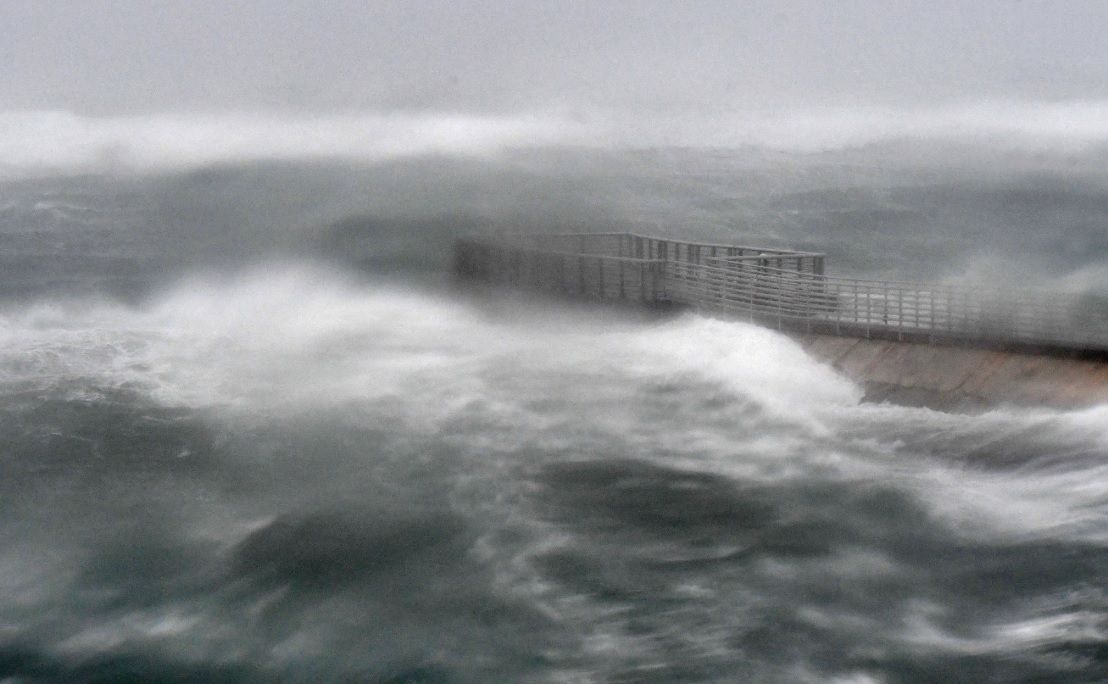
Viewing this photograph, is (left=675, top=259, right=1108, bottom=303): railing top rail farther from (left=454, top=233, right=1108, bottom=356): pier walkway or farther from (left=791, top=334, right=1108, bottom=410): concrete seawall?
(left=791, top=334, right=1108, bottom=410): concrete seawall

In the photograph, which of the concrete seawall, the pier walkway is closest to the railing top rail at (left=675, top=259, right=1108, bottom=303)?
the pier walkway

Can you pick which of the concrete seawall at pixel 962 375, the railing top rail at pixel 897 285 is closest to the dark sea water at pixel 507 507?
the concrete seawall at pixel 962 375

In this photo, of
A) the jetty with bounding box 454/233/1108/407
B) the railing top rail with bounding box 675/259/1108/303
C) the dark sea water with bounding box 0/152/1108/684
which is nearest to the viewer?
the dark sea water with bounding box 0/152/1108/684

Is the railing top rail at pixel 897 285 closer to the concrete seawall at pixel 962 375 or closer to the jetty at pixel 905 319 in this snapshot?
the jetty at pixel 905 319

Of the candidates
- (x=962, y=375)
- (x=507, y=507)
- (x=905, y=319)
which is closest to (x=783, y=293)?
(x=905, y=319)

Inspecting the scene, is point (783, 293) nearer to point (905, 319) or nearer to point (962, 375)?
point (905, 319)
